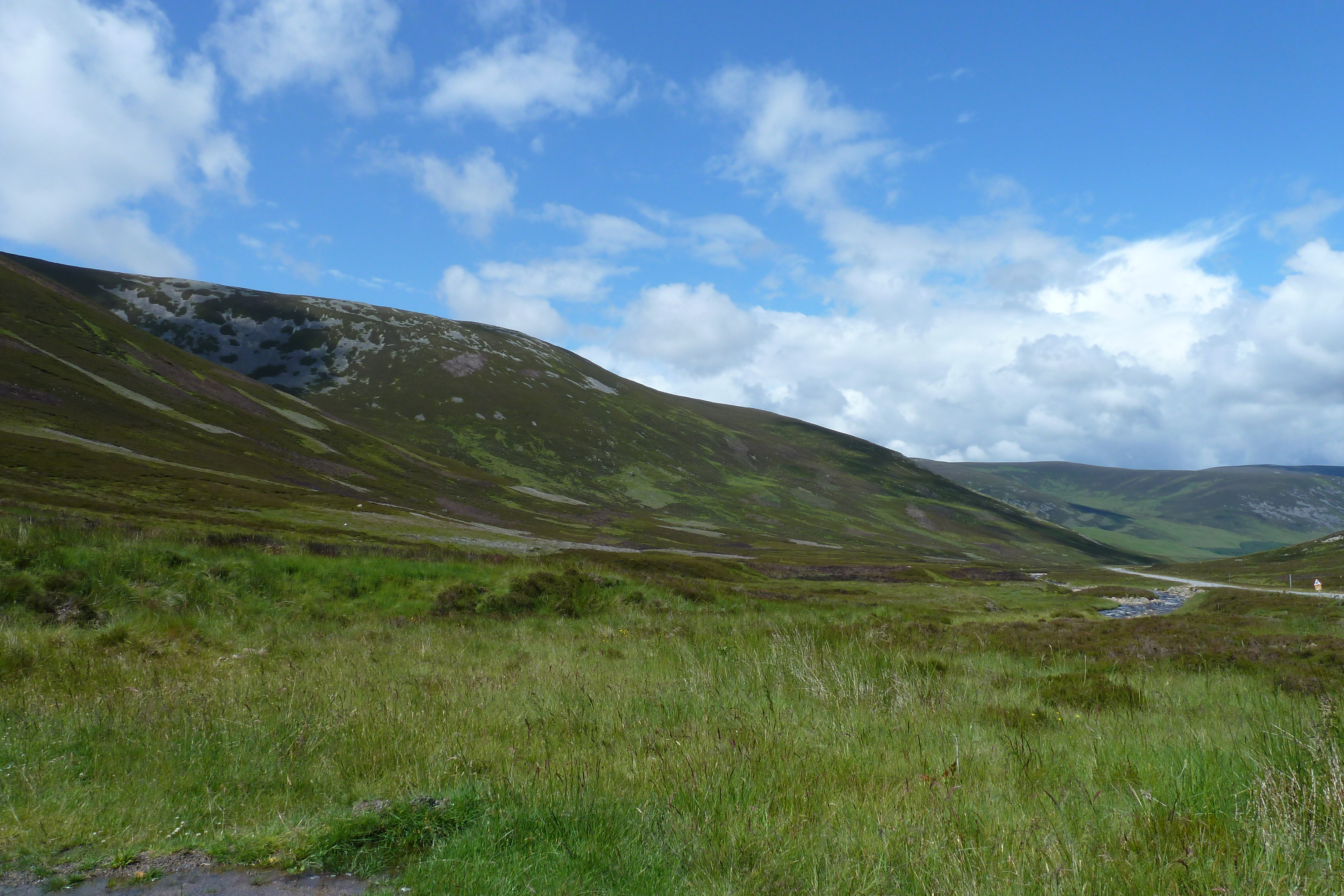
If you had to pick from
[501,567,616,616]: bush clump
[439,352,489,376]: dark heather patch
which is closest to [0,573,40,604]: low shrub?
[501,567,616,616]: bush clump

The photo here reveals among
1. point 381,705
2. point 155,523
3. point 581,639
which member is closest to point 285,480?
point 155,523

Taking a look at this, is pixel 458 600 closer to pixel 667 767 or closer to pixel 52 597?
pixel 52 597

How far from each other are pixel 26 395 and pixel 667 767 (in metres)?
81.8

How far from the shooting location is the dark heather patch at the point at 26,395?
5988 centimetres

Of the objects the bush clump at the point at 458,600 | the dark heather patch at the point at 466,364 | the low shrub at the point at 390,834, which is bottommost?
the bush clump at the point at 458,600

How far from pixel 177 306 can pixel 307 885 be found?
189838mm

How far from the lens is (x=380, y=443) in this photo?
100 m

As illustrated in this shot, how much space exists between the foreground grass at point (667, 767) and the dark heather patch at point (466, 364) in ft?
509

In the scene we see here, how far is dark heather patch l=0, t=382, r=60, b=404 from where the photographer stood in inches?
2357

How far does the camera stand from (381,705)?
738 cm

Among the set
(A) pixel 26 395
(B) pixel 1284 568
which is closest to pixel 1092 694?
(A) pixel 26 395

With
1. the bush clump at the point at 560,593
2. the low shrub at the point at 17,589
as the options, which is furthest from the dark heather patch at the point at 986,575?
the low shrub at the point at 17,589

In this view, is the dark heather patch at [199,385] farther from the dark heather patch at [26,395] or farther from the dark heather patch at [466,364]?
the dark heather patch at [466,364]

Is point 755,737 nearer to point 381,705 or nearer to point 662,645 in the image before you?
point 381,705
